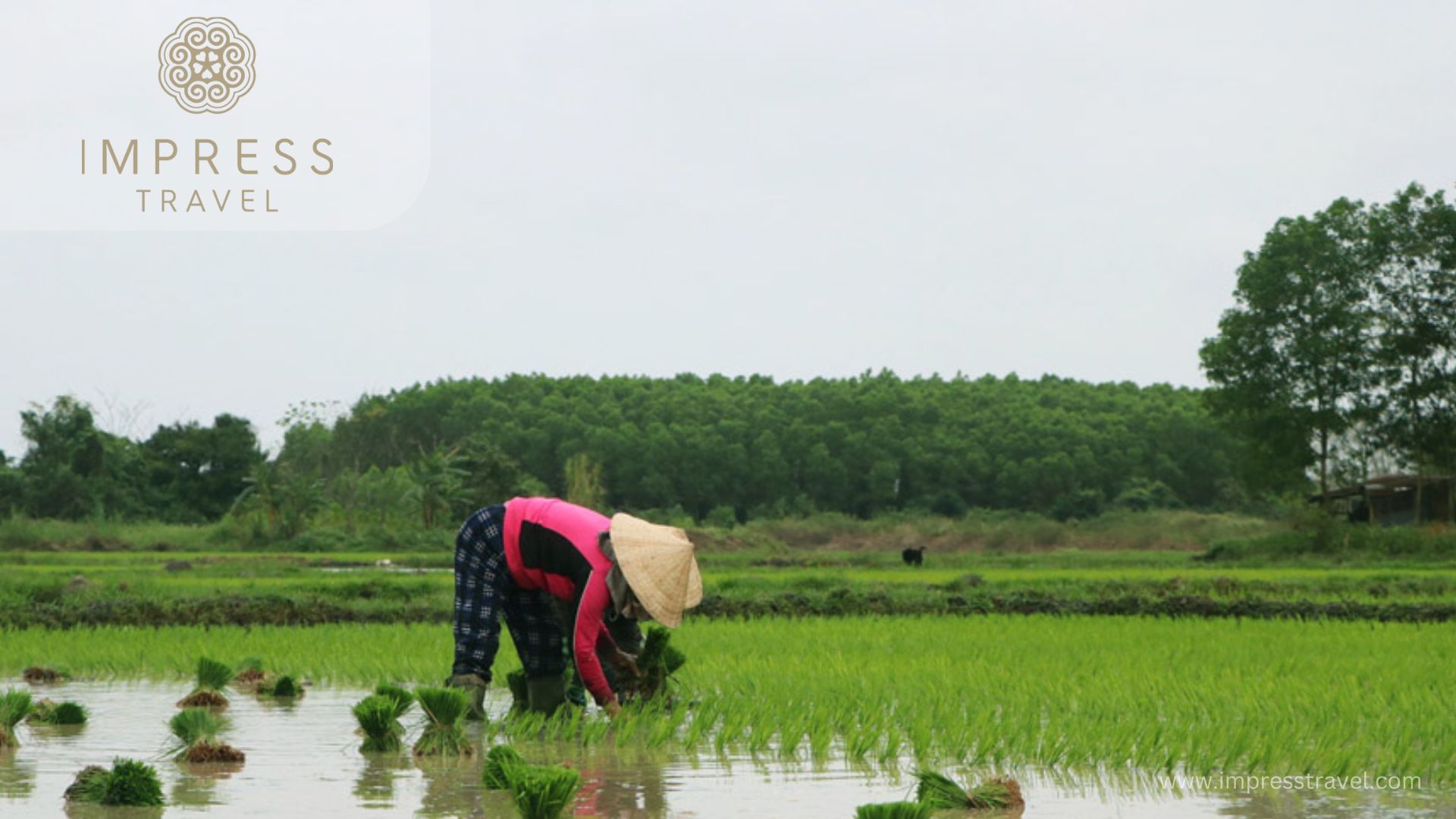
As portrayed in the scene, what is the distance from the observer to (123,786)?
15.4ft

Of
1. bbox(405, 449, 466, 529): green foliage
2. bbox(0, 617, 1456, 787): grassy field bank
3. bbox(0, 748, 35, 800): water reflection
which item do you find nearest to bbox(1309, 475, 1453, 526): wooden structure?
bbox(405, 449, 466, 529): green foliage

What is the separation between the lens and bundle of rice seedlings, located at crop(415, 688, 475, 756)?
227 inches

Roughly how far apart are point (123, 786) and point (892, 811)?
92.1 inches

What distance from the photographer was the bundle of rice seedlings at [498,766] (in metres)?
4.86

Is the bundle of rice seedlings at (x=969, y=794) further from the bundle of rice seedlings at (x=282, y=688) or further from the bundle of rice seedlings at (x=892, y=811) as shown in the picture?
the bundle of rice seedlings at (x=282, y=688)

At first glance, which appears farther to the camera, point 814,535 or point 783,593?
point 814,535

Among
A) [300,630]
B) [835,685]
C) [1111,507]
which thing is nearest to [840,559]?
[300,630]

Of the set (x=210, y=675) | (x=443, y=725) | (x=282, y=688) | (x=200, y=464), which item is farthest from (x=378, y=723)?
(x=200, y=464)

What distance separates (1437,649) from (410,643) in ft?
22.4

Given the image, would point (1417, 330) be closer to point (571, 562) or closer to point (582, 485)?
point (582, 485)

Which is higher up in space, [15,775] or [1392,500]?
[1392,500]

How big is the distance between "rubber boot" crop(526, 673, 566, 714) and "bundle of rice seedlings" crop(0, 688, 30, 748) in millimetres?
2003

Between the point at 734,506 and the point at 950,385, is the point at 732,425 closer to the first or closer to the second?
the point at 734,506

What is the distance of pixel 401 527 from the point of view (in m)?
34.3
